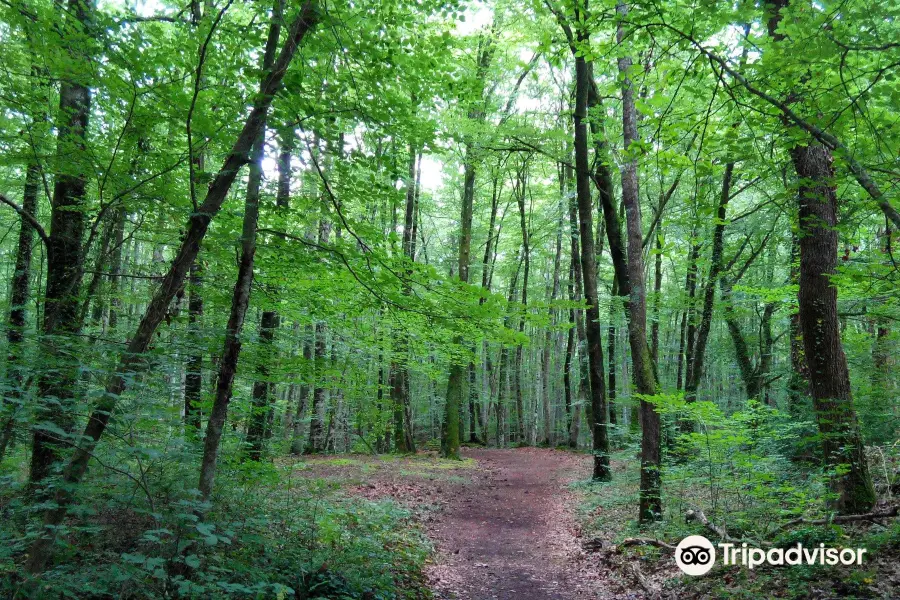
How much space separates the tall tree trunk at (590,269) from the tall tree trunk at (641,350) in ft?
3.42

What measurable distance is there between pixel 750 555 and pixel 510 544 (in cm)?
363

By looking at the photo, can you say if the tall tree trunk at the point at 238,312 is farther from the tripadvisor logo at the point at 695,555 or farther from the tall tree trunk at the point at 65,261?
the tripadvisor logo at the point at 695,555

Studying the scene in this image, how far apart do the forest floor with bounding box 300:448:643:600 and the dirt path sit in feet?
0.05

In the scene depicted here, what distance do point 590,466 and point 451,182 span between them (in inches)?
543

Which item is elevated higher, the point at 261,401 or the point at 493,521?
the point at 261,401

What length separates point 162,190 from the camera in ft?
15.5

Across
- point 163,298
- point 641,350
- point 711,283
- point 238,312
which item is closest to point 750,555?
point 641,350

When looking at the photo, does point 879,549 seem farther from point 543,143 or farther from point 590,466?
point 590,466

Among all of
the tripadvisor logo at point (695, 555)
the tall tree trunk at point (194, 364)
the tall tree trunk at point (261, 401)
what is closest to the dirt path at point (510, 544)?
the tripadvisor logo at point (695, 555)

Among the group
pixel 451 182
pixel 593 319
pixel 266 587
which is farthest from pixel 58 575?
pixel 451 182

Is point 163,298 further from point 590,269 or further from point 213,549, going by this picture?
point 590,269

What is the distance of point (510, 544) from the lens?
7898 millimetres

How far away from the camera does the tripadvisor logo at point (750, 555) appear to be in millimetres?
4750

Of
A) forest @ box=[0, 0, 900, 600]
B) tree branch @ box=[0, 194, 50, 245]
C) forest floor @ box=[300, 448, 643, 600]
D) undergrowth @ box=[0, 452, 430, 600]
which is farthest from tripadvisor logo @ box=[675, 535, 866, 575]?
tree branch @ box=[0, 194, 50, 245]
